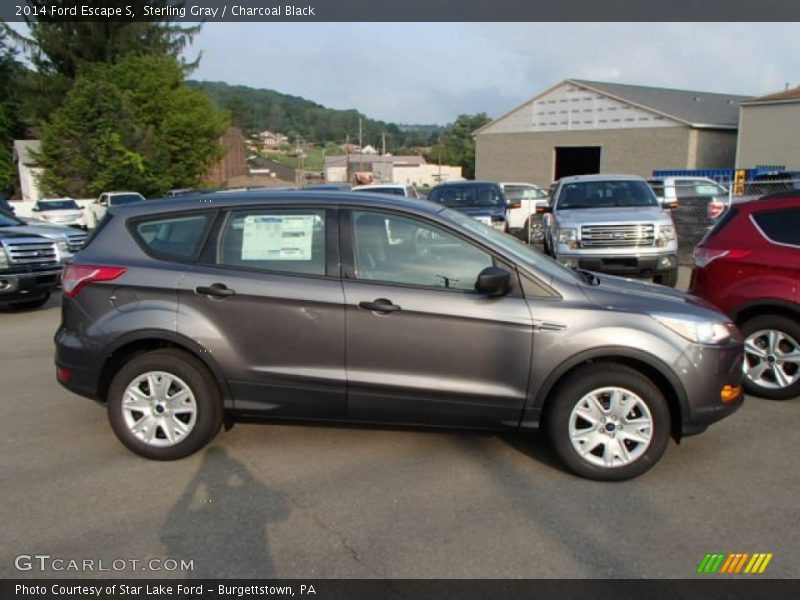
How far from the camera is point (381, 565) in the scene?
3.13 metres

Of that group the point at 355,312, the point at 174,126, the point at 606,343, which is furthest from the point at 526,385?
the point at 174,126

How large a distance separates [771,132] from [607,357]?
37621 millimetres

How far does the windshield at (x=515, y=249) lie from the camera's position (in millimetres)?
4109

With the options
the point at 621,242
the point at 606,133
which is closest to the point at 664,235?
the point at 621,242

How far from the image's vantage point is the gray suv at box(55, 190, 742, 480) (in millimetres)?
3910

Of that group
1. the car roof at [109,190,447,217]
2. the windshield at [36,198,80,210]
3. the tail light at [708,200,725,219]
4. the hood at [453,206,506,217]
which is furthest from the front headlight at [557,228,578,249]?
the windshield at [36,198,80,210]

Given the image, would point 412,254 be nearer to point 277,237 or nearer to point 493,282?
point 493,282

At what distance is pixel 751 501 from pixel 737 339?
3.28 ft

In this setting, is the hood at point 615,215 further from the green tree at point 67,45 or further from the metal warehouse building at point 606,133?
the green tree at point 67,45

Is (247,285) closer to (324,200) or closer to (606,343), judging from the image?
(324,200)

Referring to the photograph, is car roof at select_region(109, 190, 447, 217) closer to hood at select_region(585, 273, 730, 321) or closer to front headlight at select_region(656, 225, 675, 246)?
hood at select_region(585, 273, 730, 321)

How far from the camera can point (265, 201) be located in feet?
14.1

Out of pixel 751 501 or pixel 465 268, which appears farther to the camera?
pixel 465 268

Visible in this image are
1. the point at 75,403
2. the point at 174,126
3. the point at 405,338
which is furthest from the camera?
the point at 174,126
